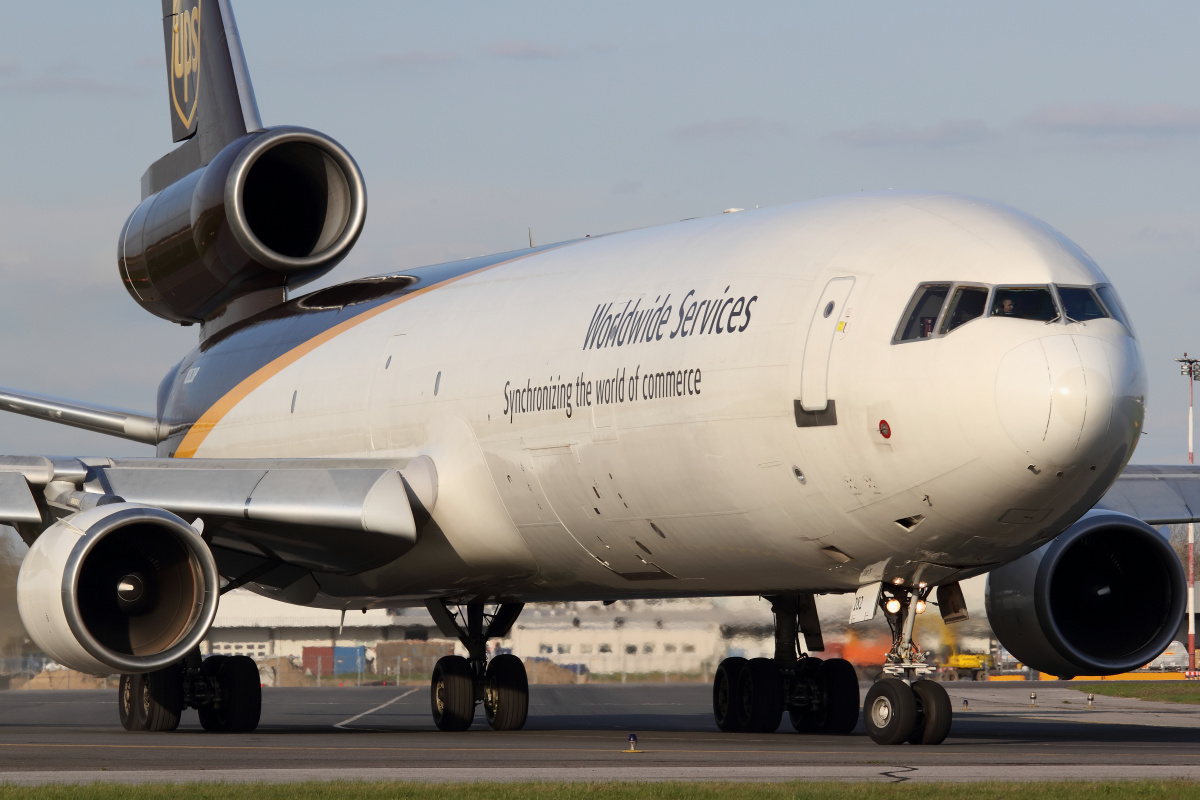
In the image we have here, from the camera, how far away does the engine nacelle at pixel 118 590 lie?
14.3 meters

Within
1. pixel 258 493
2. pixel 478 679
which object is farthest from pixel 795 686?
pixel 258 493

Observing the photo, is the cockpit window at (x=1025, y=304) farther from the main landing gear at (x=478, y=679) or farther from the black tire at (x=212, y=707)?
the black tire at (x=212, y=707)

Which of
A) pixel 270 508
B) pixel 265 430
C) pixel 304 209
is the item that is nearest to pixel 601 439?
pixel 270 508

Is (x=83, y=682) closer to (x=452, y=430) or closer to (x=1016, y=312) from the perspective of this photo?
(x=452, y=430)

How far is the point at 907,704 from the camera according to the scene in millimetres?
12344

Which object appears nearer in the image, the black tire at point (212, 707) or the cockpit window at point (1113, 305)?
the cockpit window at point (1113, 305)

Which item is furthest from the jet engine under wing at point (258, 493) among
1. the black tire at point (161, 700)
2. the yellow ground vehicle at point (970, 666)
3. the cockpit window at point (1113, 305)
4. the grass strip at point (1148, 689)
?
the yellow ground vehicle at point (970, 666)

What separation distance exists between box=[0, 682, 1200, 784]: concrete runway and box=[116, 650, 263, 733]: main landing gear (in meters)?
0.33

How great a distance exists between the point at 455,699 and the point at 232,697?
2.45m

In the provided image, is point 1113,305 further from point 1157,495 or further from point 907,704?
point 1157,495

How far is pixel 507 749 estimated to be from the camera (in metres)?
13.5

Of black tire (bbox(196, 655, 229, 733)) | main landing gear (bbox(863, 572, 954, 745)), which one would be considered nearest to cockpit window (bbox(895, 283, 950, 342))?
main landing gear (bbox(863, 572, 954, 745))

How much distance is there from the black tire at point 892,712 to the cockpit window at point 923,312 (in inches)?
102

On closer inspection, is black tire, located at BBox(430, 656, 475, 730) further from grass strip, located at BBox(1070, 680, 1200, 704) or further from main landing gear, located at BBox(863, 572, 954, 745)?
grass strip, located at BBox(1070, 680, 1200, 704)
